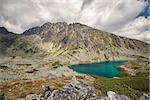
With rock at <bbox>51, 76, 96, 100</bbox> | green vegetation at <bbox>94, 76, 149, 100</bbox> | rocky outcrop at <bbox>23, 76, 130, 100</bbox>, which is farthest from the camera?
green vegetation at <bbox>94, 76, 149, 100</bbox>

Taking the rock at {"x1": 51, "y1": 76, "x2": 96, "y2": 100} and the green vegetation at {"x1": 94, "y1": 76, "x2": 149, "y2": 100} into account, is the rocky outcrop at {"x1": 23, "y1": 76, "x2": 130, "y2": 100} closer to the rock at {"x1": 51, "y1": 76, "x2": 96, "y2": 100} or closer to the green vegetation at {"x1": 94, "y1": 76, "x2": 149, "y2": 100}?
the rock at {"x1": 51, "y1": 76, "x2": 96, "y2": 100}

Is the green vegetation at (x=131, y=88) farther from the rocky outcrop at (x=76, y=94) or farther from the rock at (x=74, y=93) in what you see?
the rock at (x=74, y=93)

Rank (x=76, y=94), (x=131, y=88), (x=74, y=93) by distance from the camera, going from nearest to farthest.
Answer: (x=76, y=94), (x=74, y=93), (x=131, y=88)

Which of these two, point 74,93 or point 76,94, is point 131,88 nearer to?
point 76,94

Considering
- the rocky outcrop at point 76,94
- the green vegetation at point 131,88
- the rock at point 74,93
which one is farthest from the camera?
the green vegetation at point 131,88

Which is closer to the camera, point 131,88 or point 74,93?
point 74,93

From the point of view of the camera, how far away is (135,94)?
6538 centimetres

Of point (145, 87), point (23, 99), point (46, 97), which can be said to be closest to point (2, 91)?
point (23, 99)

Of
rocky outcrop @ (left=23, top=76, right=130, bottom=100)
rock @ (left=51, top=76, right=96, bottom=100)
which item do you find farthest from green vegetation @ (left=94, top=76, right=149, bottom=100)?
rock @ (left=51, top=76, right=96, bottom=100)

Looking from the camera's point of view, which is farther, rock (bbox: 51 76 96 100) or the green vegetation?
the green vegetation

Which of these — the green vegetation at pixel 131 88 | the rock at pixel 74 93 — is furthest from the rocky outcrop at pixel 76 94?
the green vegetation at pixel 131 88

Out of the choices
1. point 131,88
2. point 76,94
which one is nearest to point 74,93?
point 76,94

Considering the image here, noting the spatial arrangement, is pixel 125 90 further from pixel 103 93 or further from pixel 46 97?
pixel 46 97

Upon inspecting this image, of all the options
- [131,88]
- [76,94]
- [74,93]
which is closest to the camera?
[76,94]
